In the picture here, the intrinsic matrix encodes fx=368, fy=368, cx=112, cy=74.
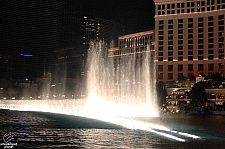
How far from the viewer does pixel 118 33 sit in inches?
5157

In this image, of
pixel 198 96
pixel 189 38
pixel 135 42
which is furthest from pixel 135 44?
pixel 198 96

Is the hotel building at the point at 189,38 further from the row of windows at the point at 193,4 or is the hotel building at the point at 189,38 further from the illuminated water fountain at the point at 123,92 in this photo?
the illuminated water fountain at the point at 123,92

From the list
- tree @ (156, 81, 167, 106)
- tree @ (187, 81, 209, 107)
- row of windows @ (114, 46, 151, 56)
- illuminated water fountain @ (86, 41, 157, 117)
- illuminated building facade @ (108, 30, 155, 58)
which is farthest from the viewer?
row of windows @ (114, 46, 151, 56)

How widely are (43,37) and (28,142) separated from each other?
253ft

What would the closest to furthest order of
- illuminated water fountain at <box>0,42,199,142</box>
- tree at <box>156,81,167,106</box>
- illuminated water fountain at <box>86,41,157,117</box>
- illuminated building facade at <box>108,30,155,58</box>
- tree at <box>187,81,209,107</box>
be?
illuminated water fountain at <box>0,42,199,142</box>
illuminated water fountain at <box>86,41,157,117</box>
tree at <box>187,81,209,107</box>
tree at <box>156,81,167,106</box>
illuminated building facade at <box>108,30,155,58</box>

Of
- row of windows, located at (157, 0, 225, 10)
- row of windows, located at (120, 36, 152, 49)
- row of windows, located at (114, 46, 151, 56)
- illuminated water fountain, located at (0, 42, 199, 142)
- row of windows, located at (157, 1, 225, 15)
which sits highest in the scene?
row of windows, located at (157, 0, 225, 10)

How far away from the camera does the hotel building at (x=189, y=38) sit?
236 feet

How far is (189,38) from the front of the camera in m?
74.4

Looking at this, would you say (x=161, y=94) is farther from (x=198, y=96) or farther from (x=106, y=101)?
(x=106, y=101)

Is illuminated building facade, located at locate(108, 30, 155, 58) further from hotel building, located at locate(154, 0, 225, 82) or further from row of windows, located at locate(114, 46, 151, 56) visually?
hotel building, located at locate(154, 0, 225, 82)

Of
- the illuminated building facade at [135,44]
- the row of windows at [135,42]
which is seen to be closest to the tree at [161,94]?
the illuminated building facade at [135,44]

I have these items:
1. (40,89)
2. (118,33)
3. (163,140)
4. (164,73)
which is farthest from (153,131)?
(118,33)

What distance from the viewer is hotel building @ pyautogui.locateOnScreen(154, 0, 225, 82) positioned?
71938 mm

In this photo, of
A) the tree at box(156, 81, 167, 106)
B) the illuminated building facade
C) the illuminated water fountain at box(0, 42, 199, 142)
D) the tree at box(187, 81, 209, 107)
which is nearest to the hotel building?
the illuminated water fountain at box(0, 42, 199, 142)
